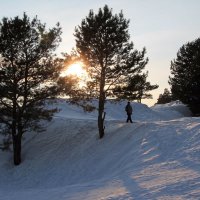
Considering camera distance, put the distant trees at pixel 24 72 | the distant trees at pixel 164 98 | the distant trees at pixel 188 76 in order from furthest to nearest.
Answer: the distant trees at pixel 164 98
the distant trees at pixel 188 76
the distant trees at pixel 24 72

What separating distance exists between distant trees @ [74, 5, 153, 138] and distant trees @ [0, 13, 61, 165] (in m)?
2.31

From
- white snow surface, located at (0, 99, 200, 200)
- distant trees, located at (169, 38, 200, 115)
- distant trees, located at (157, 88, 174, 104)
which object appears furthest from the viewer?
distant trees, located at (157, 88, 174, 104)

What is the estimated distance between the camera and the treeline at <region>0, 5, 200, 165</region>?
89.2 feet

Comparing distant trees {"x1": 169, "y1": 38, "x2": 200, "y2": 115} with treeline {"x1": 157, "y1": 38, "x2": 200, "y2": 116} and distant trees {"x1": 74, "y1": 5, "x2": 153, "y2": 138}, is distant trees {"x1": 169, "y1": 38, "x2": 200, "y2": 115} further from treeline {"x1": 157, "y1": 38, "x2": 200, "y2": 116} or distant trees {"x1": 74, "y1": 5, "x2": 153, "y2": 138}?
distant trees {"x1": 74, "y1": 5, "x2": 153, "y2": 138}

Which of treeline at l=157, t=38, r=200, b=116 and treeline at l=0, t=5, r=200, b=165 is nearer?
treeline at l=0, t=5, r=200, b=165

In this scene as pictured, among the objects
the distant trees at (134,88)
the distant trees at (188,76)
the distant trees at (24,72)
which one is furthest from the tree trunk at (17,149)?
the distant trees at (188,76)

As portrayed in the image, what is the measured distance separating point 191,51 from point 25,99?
→ 24.6 m

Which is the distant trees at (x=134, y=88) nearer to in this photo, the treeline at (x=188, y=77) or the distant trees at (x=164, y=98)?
the treeline at (x=188, y=77)

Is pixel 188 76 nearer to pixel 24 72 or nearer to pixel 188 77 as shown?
pixel 188 77

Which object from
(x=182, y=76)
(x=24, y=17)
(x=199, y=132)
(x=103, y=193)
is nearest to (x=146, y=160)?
(x=199, y=132)

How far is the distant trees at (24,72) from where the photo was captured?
2711 centimetres

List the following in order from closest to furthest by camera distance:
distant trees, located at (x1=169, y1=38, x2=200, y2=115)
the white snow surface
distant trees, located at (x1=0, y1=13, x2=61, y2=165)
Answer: the white snow surface < distant trees, located at (x1=0, y1=13, x2=61, y2=165) < distant trees, located at (x1=169, y1=38, x2=200, y2=115)

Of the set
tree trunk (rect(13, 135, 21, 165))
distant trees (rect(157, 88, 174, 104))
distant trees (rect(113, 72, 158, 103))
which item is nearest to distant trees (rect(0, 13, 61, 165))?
tree trunk (rect(13, 135, 21, 165))

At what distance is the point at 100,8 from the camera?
27.4 metres
